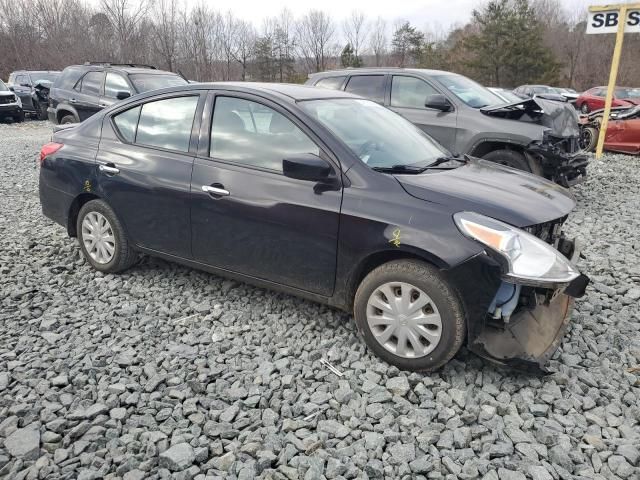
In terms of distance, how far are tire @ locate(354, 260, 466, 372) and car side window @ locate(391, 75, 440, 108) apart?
4847mm

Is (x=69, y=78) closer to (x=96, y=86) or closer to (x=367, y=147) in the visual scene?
(x=96, y=86)

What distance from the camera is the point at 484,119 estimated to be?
6773 mm

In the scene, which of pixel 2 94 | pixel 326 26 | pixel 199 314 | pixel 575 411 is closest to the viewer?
pixel 575 411

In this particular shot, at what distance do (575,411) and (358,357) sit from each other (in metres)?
1.26

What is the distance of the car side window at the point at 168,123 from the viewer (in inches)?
153

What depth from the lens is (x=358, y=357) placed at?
3262 millimetres

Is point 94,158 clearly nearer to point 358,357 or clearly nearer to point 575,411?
point 358,357

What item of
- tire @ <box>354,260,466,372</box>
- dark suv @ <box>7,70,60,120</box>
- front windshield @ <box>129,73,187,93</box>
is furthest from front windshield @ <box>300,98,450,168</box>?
dark suv @ <box>7,70,60,120</box>

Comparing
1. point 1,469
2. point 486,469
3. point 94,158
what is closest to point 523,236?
point 486,469

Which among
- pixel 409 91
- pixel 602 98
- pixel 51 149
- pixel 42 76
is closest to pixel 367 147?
pixel 51 149

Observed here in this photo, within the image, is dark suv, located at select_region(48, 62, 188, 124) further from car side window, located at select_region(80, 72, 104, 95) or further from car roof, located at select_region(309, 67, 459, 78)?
car roof, located at select_region(309, 67, 459, 78)

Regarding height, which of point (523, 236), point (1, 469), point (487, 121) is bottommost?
point (1, 469)

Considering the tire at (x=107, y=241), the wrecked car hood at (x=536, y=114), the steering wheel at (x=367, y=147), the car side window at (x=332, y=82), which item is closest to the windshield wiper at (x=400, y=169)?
the steering wheel at (x=367, y=147)

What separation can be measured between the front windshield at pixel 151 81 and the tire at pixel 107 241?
6279 mm
